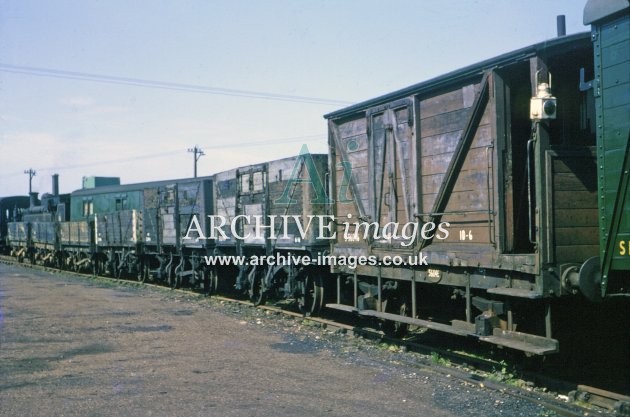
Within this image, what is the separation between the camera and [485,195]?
7.09 meters

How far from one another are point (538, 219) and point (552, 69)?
5.78ft

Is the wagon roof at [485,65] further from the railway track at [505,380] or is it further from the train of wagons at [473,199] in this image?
the railway track at [505,380]

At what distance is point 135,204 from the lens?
20969 millimetres

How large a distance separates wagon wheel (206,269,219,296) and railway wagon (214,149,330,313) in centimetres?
101

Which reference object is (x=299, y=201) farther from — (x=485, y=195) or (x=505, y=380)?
(x=505, y=380)

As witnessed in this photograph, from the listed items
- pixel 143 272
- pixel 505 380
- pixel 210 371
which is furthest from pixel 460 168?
pixel 143 272

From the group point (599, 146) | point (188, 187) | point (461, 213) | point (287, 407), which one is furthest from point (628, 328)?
point (188, 187)

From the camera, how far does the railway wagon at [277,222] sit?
444 inches

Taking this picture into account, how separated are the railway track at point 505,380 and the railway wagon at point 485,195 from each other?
1.56 ft

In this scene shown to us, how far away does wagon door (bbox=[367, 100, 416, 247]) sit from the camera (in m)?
8.31

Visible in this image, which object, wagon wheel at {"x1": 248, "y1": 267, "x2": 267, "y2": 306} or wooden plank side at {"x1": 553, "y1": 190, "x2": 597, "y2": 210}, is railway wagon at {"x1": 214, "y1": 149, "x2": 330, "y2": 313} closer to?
wagon wheel at {"x1": 248, "y1": 267, "x2": 267, "y2": 306}

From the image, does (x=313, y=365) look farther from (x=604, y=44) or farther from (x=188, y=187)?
(x=188, y=187)

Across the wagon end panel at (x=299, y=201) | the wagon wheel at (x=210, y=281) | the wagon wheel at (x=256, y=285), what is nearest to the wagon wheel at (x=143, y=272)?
the wagon wheel at (x=210, y=281)

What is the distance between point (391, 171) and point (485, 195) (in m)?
1.82
